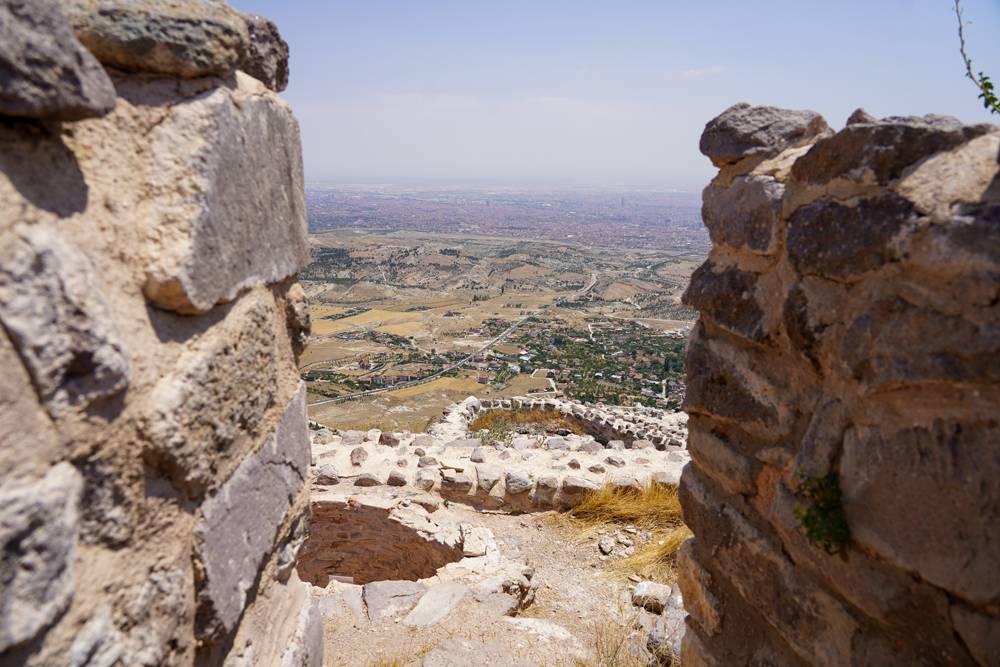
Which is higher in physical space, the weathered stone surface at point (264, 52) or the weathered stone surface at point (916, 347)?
the weathered stone surface at point (264, 52)

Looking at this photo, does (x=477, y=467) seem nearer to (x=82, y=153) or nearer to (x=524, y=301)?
(x=82, y=153)

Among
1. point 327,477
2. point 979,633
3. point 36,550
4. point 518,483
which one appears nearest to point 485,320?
point 327,477

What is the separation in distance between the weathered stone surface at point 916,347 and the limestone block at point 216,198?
1.56 m

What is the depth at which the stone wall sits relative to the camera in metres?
0.91

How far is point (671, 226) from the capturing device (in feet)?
412

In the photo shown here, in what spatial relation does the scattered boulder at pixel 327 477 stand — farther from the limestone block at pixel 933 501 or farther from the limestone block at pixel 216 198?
the limestone block at pixel 933 501

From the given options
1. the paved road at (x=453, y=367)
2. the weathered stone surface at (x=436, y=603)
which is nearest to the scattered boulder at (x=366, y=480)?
the weathered stone surface at (x=436, y=603)

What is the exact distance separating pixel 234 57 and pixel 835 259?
5.27 ft

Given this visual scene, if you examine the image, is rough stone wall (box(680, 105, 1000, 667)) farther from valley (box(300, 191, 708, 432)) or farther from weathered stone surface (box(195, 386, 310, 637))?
valley (box(300, 191, 708, 432))

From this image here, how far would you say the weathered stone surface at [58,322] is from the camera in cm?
88

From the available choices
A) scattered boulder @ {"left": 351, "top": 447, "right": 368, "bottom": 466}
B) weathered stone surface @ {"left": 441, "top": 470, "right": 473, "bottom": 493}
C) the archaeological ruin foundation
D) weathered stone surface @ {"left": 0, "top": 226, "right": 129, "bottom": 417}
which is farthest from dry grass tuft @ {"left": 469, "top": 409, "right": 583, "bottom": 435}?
weathered stone surface @ {"left": 0, "top": 226, "right": 129, "bottom": 417}

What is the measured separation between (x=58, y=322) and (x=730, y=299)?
1.79 meters

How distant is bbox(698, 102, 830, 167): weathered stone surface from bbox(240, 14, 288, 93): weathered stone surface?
145 cm

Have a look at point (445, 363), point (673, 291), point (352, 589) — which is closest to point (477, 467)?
point (352, 589)
